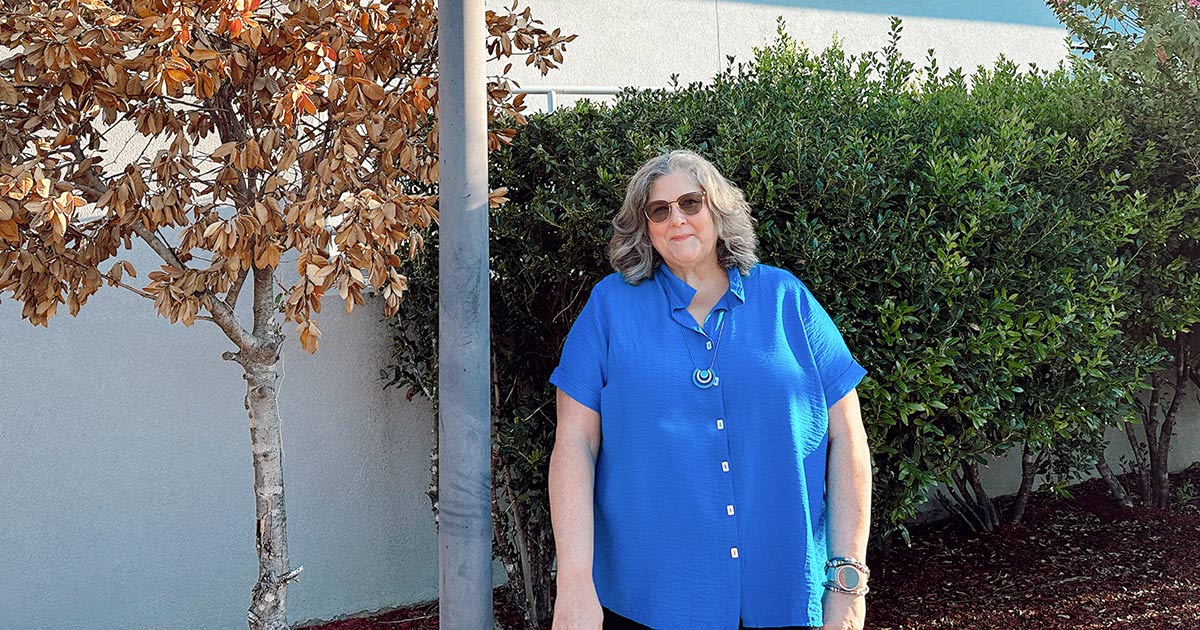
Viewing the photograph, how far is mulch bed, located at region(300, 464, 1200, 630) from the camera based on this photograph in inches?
180

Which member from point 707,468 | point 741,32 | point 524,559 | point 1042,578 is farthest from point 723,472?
point 741,32

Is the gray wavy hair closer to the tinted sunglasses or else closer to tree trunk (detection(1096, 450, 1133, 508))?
the tinted sunglasses

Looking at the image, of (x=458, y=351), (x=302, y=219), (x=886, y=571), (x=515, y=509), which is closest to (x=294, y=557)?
(x=515, y=509)

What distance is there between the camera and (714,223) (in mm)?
2859

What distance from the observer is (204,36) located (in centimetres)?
306

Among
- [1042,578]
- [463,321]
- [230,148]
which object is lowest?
[1042,578]

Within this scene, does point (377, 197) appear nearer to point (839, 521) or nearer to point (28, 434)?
point (839, 521)

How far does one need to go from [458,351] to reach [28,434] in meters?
2.47

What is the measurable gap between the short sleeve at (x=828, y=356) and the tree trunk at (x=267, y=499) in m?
1.85

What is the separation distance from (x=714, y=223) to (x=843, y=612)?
105cm

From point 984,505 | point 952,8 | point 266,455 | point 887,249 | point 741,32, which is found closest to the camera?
point 266,455

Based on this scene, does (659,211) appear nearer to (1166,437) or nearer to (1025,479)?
(1025,479)

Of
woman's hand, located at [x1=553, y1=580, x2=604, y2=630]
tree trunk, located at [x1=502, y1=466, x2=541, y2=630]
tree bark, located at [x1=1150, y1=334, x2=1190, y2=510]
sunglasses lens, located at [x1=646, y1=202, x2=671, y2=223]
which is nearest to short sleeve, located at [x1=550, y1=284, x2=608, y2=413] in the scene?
sunglasses lens, located at [x1=646, y1=202, x2=671, y2=223]

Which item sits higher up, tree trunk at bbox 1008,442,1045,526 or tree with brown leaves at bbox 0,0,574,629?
tree with brown leaves at bbox 0,0,574,629
